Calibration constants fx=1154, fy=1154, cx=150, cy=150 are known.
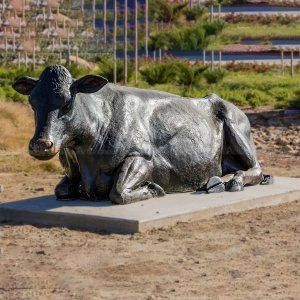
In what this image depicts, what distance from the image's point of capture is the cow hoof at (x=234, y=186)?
10.4 m

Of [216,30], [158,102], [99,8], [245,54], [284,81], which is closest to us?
[158,102]

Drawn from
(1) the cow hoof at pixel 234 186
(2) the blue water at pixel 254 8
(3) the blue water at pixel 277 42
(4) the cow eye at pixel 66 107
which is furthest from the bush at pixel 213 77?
(2) the blue water at pixel 254 8

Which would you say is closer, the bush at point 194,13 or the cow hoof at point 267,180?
the cow hoof at point 267,180

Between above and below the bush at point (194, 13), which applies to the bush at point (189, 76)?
above

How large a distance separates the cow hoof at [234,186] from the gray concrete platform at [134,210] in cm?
8

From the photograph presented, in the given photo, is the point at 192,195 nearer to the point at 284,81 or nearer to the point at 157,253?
the point at 157,253

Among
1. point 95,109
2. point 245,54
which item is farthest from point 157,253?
point 245,54

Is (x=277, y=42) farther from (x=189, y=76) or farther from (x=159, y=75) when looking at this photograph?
(x=189, y=76)

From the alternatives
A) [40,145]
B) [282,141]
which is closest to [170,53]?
[282,141]

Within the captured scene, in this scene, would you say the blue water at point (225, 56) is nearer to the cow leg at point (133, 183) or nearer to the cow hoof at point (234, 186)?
the cow hoof at point (234, 186)

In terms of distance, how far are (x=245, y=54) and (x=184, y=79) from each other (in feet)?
66.7

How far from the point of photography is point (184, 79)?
3023 cm

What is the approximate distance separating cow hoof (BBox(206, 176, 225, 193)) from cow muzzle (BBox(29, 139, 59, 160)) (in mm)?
1893

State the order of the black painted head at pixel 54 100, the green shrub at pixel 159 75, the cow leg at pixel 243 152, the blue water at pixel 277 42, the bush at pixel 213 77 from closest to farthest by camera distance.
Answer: the black painted head at pixel 54 100, the cow leg at pixel 243 152, the green shrub at pixel 159 75, the bush at pixel 213 77, the blue water at pixel 277 42
